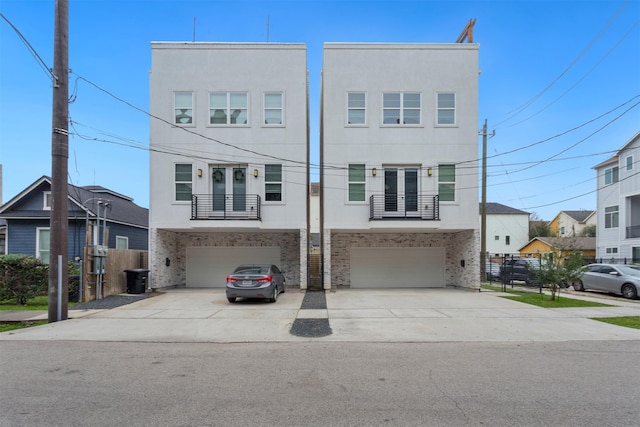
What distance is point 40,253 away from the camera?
17734mm

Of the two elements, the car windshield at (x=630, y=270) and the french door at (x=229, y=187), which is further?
the french door at (x=229, y=187)

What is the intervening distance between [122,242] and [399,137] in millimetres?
15430

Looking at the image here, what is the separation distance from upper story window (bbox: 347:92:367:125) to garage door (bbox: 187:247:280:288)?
779 centimetres

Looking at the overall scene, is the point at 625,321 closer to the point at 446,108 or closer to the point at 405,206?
the point at 405,206

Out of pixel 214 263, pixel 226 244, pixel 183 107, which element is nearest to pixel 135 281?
pixel 214 263

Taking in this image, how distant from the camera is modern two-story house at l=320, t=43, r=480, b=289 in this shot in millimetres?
16516

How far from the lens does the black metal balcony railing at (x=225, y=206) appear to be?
16188 mm

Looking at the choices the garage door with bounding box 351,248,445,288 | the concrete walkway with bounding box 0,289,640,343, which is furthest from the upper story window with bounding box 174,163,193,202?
the garage door with bounding box 351,248,445,288

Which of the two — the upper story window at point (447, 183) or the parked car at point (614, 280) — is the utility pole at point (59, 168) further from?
the parked car at point (614, 280)

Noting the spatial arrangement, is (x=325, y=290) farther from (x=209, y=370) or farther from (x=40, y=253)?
(x=40, y=253)

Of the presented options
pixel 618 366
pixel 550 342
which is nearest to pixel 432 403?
pixel 618 366

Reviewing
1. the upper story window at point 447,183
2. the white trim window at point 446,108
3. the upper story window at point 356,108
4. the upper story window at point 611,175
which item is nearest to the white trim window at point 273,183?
the upper story window at point 356,108

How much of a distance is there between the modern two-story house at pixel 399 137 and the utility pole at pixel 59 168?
964 cm

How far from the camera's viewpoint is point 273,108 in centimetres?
1662
